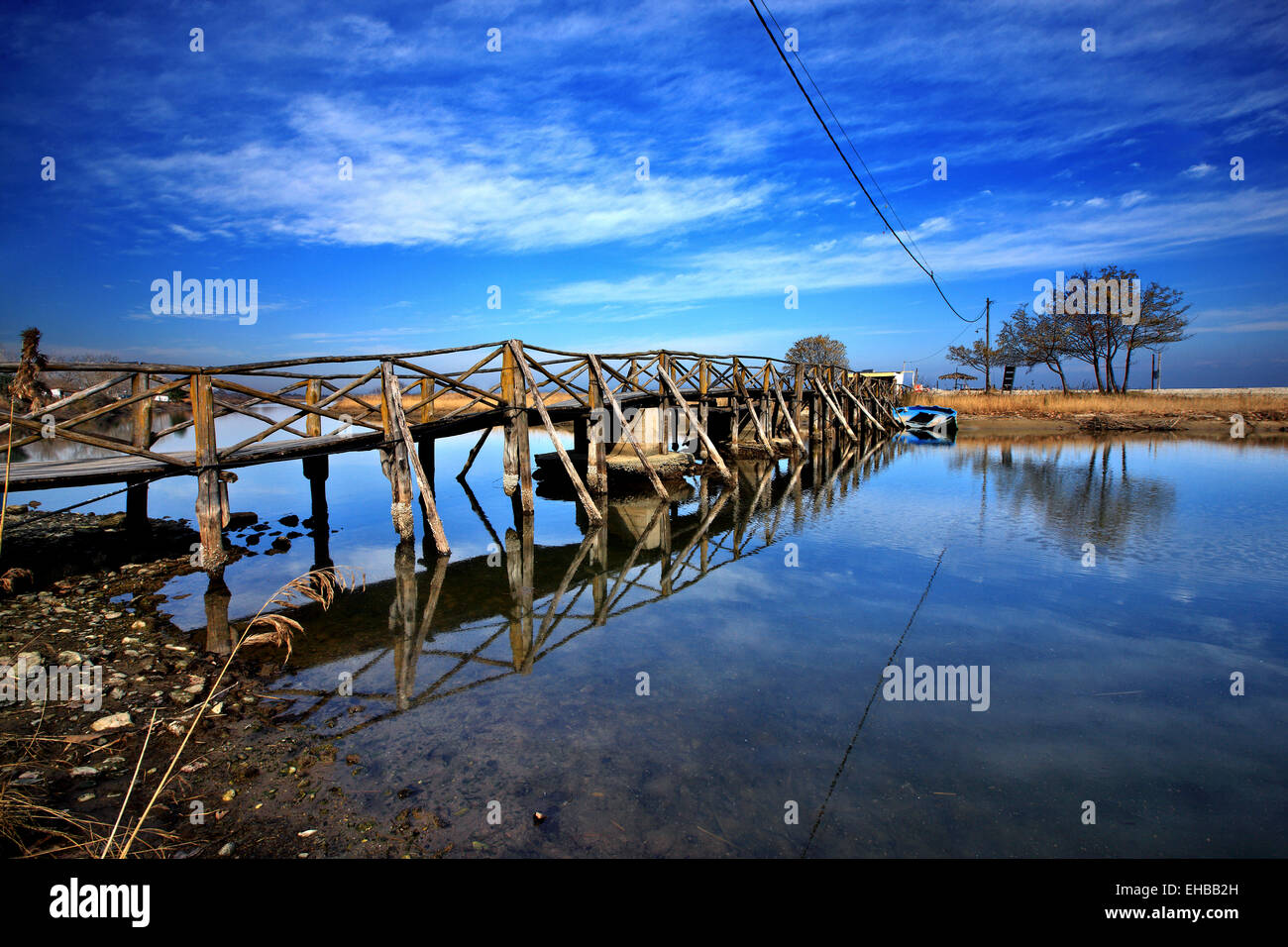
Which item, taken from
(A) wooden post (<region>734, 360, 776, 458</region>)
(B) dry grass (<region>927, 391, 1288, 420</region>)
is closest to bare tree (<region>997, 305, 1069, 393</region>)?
(B) dry grass (<region>927, 391, 1288, 420</region>)

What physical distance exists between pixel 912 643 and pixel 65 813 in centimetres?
608

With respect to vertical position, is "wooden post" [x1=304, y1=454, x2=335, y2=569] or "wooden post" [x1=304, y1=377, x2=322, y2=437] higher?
"wooden post" [x1=304, y1=377, x2=322, y2=437]

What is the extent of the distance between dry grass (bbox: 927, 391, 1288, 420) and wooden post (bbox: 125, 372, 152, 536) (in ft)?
131

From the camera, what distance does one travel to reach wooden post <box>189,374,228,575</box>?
771cm

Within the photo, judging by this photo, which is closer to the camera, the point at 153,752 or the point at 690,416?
the point at 153,752

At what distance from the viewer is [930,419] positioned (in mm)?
34562

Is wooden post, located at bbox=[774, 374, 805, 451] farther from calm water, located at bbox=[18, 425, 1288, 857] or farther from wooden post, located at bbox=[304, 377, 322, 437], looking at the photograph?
wooden post, located at bbox=[304, 377, 322, 437]

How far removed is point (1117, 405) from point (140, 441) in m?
43.7

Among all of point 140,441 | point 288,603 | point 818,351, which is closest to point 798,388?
point 140,441

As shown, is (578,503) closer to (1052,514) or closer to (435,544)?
(435,544)

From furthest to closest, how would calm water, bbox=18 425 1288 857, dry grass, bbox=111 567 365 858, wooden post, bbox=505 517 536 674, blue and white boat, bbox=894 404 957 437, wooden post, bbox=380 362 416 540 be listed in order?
blue and white boat, bbox=894 404 957 437 < wooden post, bbox=380 362 416 540 < wooden post, bbox=505 517 536 674 < dry grass, bbox=111 567 365 858 < calm water, bbox=18 425 1288 857

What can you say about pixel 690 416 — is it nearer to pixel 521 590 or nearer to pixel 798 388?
pixel 521 590

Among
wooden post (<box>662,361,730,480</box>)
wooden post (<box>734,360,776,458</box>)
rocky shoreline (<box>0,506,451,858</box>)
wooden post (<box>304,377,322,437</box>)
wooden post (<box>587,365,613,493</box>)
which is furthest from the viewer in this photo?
wooden post (<box>734,360,776,458</box>)
